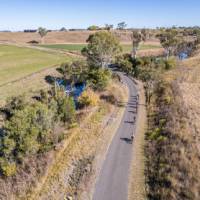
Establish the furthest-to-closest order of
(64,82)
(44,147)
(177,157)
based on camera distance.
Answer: (64,82) → (44,147) → (177,157)

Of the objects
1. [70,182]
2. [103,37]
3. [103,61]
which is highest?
[103,37]

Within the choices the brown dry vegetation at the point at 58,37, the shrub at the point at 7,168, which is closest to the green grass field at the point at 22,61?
the shrub at the point at 7,168

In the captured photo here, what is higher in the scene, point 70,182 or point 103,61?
point 103,61

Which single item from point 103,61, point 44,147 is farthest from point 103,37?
point 44,147

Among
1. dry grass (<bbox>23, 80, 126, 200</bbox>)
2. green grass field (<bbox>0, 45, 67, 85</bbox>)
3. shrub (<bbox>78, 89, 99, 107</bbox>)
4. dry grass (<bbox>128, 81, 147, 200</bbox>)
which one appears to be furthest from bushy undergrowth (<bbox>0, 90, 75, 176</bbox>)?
green grass field (<bbox>0, 45, 67, 85</bbox>)

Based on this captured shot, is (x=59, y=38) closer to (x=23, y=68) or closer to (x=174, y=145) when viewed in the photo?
(x=23, y=68)

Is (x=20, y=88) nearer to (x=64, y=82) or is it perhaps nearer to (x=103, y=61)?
(x=64, y=82)

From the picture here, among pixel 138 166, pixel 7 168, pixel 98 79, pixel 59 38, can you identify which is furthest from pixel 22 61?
pixel 59 38
